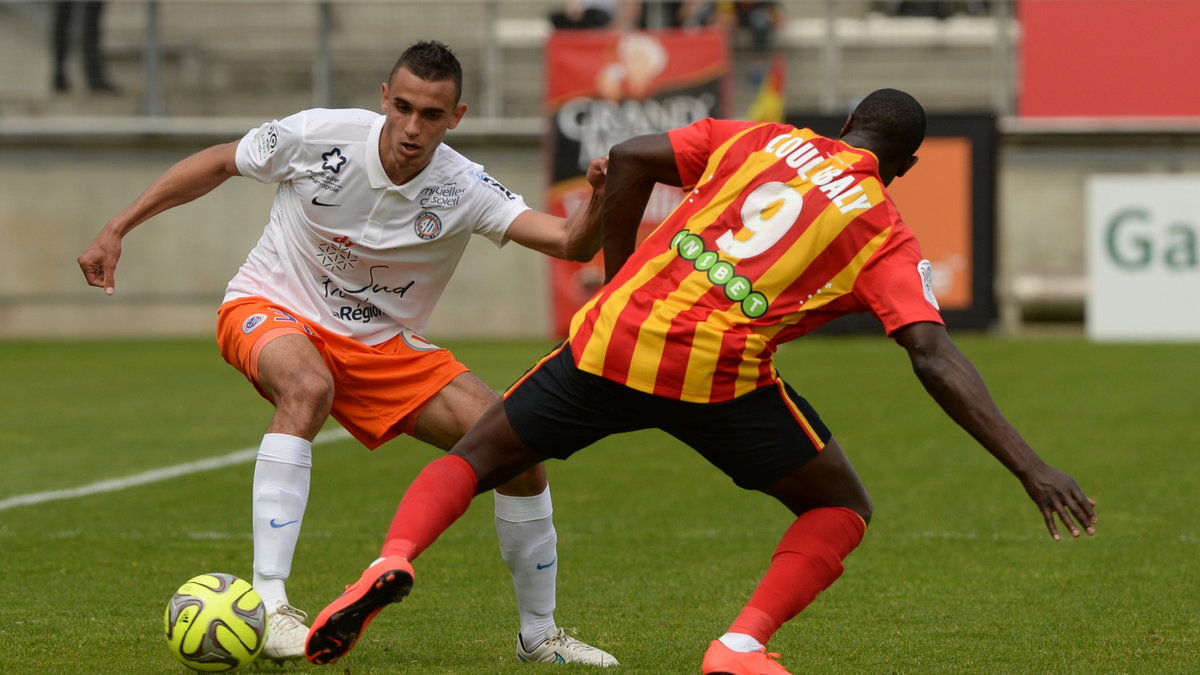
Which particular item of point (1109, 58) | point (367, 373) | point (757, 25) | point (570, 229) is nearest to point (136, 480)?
point (367, 373)

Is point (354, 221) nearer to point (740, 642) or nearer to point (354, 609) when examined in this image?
point (354, 609)

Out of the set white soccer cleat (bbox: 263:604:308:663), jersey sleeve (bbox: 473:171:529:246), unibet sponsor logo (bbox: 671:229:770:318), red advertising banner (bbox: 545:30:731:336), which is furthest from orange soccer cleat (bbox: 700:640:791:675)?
red advertising banner (bbox: 545:30:731:336)

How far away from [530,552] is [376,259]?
1122 mm

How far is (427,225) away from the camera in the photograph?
5715 millimetres

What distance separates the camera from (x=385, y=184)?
562cm

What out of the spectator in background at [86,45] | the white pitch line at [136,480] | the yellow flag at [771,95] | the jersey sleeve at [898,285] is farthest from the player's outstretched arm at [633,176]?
the spectator in background at [86,45]

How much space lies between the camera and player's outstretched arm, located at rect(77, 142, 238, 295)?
5570 millimetres

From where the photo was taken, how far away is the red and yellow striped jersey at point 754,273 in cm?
446

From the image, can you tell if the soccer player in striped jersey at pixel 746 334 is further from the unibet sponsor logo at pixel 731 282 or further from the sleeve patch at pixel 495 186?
the sleeve patch at pixel 495 186

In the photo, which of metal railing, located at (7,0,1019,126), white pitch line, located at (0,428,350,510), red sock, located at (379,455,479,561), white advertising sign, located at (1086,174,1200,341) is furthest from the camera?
metal railing, located at (7,0,1019,126)

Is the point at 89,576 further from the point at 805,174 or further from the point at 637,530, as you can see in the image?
the point at 805,174

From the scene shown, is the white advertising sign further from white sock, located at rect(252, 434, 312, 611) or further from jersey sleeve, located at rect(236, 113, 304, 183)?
white sock, located at rect(252, 434, 312, 611)

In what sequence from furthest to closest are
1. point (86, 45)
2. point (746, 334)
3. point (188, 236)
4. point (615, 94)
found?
point (188, 236), point (86, 45), point (615, 94), point (746, 334)

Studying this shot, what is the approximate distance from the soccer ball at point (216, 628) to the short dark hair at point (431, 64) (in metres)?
1.63
